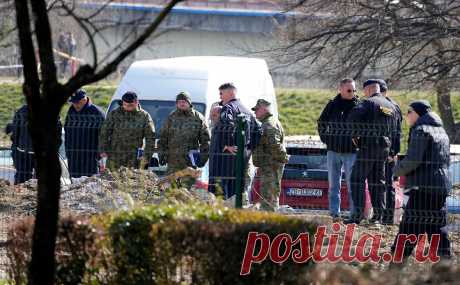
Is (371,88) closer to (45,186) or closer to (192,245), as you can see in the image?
(192,245)

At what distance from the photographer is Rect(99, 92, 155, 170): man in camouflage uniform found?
1296 centimetres

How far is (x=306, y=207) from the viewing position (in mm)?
14023

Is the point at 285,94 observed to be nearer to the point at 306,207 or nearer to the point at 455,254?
the point at 306,207

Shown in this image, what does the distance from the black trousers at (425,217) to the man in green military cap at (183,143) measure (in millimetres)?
2730

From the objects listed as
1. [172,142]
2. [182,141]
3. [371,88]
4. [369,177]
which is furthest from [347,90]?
[172,142]

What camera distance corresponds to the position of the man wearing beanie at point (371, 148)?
12539 millimetres

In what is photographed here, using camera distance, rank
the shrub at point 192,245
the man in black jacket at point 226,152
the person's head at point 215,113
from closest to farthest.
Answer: the shrub at point 192,245, the man in black jacket at point 226,152, the person's head at point 215,113

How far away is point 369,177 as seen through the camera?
12.9 m

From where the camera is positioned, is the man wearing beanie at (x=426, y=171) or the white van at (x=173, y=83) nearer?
the man wearing beanie at (x=426, y=171)

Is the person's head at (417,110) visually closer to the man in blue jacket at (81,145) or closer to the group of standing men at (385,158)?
the group of standing men at (385,158)

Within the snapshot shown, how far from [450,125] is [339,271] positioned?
19.9 metres

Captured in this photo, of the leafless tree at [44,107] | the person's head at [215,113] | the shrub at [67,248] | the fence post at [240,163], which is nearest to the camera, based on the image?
the leafless tree at [44,107]

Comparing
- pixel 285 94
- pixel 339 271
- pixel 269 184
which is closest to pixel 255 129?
pixel 269 184

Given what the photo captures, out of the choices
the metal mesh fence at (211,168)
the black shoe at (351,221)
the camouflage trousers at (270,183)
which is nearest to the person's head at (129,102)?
the metal mesh fence at (211,168)
